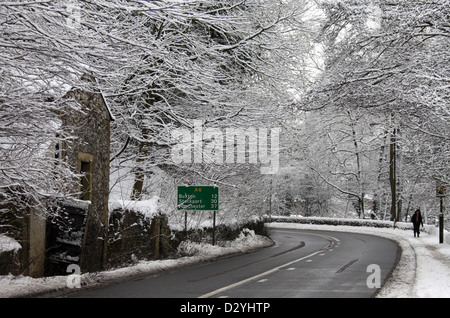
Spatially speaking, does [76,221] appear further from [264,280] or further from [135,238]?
[264,280]

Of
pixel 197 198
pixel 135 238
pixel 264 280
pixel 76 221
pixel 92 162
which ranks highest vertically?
pixel 92 162

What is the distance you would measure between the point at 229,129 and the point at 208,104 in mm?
1135

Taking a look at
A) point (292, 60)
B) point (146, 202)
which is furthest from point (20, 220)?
point (292, 60)

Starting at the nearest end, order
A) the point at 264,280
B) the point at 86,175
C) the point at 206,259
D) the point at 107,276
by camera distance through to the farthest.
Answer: the point at 264,280 < the point at 107,276 < the point at 86,175 < the point at 206,259

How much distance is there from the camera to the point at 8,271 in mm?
10023

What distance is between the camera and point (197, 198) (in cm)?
1855

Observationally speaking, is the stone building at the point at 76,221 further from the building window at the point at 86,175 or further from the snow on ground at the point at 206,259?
the snow on ground at the point at 206,259

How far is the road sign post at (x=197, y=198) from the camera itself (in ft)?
59.3

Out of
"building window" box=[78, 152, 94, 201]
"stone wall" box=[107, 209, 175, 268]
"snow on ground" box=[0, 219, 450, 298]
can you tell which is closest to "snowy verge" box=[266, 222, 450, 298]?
"snow on ground" box=[0, 219, 450, 298]

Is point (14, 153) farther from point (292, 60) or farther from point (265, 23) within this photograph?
point (292, 60)

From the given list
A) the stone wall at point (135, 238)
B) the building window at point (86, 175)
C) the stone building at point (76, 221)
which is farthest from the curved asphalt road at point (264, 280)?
the building window at point (86, 175)

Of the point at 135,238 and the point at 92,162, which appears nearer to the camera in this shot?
the point at 92,162

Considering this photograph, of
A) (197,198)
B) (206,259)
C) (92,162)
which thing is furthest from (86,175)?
(197,198)

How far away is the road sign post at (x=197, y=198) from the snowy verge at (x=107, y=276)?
1.27m
